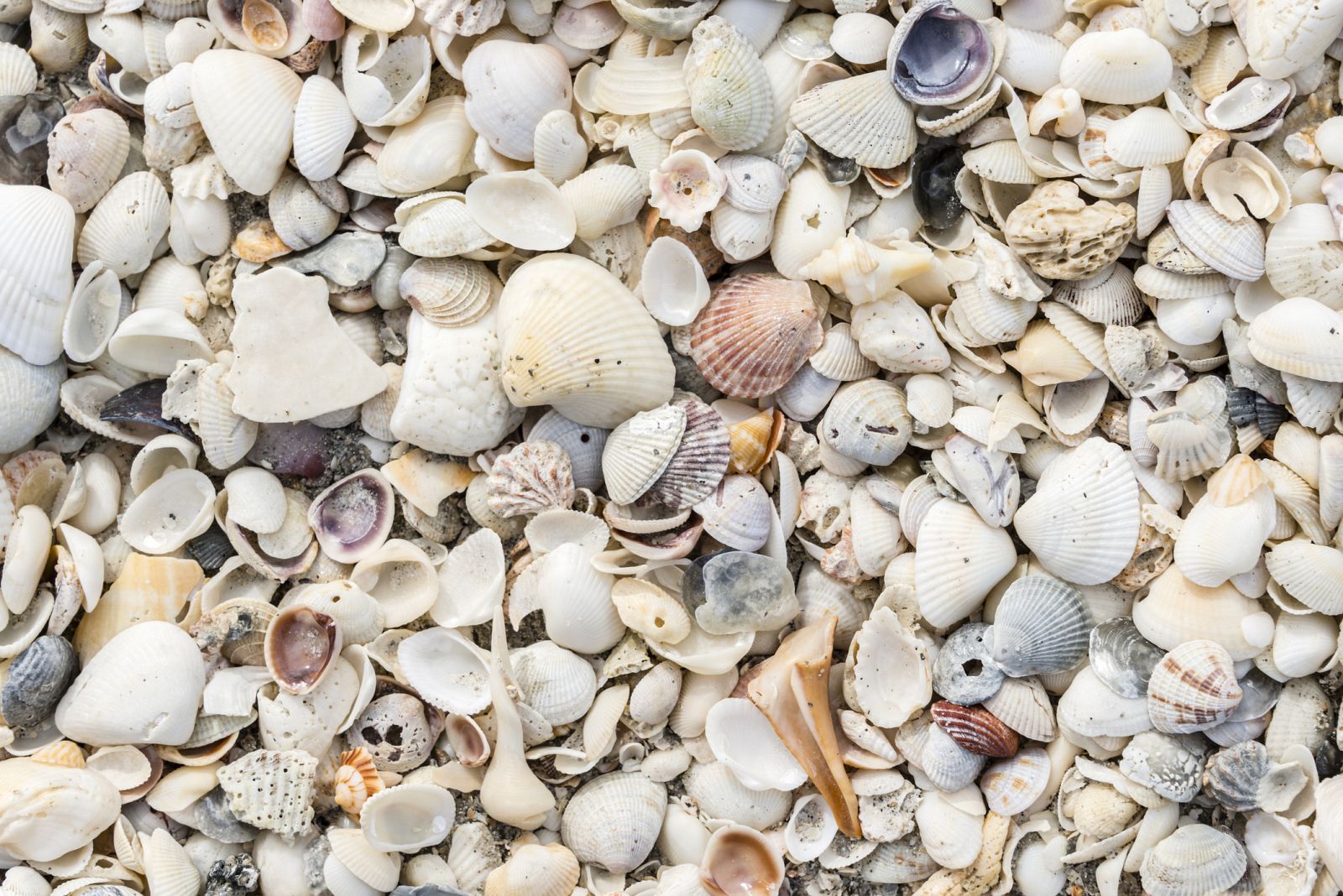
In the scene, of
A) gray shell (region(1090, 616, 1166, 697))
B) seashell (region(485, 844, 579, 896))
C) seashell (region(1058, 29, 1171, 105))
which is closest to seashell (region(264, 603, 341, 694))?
seashell (region(485, 844, 579, 896))

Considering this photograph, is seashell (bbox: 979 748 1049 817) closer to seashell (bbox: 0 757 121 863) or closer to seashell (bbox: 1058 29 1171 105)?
seashell (bbox: 1058 29 1171 105)

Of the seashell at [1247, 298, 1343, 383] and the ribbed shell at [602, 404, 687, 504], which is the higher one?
the seashell at [1247, 298, 1343, 383]

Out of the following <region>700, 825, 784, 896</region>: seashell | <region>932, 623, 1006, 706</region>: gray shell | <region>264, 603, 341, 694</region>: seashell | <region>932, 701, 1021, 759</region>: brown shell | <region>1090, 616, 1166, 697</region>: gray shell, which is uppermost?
<region>1090, 616, 1166, 697</region>: gray shell

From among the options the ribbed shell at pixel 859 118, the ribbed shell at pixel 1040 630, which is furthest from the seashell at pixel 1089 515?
the ribbed shell at pixel 859 118

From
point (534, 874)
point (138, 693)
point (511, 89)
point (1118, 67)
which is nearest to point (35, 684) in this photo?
point (138, 693)

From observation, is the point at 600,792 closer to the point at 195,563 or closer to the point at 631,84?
the point at 195,563

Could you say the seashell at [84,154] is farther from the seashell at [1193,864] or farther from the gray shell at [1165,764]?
the seashell at [1193,864]

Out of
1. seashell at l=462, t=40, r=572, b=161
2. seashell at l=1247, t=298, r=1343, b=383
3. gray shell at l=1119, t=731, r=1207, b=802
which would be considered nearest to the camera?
seashell at l=1247, t=298, r=1343, b=383

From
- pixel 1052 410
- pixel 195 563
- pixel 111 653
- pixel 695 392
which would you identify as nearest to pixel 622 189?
pixel 695 392
